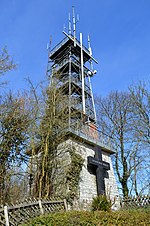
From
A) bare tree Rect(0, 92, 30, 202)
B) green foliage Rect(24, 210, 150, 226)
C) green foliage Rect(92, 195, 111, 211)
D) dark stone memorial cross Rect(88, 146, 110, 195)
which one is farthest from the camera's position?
dark stone memorial cross Rect(88, 146, 110, 195)

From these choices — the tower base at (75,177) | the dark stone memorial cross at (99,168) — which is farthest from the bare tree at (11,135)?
the dark stone memorial cross at (99,168)

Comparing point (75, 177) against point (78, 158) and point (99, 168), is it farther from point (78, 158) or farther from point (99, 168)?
point (99, 168)

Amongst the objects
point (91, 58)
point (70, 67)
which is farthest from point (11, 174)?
point (91, 58)

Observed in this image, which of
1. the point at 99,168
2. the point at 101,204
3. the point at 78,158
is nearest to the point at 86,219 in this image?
the point at 101,204

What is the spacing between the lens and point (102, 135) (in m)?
12.8

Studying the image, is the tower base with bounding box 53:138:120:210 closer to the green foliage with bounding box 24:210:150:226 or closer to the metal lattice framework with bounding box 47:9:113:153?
the metal lattice framework with bounding box 47:9:113:153

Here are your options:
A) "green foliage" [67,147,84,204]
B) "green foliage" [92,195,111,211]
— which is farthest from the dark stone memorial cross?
"green foliage" [92,195,111,211]

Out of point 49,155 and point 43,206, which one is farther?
point 49,155

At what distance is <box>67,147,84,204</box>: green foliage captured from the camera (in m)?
9.48

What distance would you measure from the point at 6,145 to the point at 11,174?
1.13 m

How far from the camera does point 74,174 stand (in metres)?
9.91

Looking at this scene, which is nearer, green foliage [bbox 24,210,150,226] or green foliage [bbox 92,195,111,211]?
green foliage [bbox 24,210,150,226]

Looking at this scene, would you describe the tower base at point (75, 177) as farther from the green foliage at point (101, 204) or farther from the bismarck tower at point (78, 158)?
the green foliage at point (101, 204)

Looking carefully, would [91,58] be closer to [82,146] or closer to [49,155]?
[82,146]
